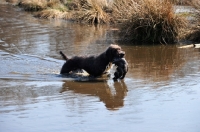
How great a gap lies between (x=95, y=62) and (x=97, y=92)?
1261 mm

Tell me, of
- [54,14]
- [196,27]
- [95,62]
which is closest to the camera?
[95,62]

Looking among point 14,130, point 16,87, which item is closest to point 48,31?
point 16,87

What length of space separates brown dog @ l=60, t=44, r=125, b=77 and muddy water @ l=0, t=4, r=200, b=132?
25 centimetres

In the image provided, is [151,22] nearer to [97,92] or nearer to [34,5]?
[97,92]

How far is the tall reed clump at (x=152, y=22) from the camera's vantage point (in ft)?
44.8

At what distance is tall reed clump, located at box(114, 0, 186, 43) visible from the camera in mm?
13648

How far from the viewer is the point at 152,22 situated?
44.9 feet

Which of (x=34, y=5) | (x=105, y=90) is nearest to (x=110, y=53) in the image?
(x=105, y=90)

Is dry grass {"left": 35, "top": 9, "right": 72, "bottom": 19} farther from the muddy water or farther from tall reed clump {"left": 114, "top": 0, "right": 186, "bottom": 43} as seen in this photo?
tall reed clump {"left": 114, "top": 0, "right": 186, "bottom": 43}

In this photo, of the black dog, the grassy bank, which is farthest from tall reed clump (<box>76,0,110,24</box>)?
the black dog

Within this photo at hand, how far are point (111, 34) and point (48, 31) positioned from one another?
272 centimetres

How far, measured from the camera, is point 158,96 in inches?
300

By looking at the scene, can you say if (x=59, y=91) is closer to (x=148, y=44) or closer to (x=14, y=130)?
(x=14, y=130)

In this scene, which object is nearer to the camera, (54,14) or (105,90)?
(105,90)
